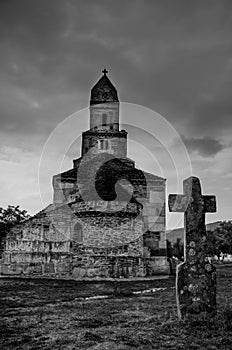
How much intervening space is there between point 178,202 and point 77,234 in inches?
730

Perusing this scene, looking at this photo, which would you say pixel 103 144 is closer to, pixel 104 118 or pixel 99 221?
pixel 104 118

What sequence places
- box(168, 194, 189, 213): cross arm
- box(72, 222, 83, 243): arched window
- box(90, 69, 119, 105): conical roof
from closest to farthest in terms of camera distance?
box(168, 194, 189, 213): cross arm → box(72, 222, 83, 243): arched window → box(90, 69, 119, 105): conical roof

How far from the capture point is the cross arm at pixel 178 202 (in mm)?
8027

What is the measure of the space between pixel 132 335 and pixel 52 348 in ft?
4.79

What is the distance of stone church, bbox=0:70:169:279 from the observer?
2439cm

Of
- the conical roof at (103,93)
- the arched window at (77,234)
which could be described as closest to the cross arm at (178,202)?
the arched window at (77,234)

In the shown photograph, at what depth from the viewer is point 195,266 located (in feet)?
24.5

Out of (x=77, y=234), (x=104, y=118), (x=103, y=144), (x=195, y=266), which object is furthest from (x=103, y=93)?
(x=195, y=266)

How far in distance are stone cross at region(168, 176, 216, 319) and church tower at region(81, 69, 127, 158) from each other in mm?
28490

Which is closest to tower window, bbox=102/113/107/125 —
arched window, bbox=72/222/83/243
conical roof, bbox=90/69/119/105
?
conical roof, bbox=90/69/119/105

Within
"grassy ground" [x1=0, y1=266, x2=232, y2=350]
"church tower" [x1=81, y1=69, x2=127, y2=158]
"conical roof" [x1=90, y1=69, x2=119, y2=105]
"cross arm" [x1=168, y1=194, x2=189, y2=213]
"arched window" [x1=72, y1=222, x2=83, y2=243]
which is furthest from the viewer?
"conical roof" [x1=90, y1=69, x2=119, y2=105]

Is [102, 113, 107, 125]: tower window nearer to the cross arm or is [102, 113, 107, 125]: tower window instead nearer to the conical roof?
the conical roof

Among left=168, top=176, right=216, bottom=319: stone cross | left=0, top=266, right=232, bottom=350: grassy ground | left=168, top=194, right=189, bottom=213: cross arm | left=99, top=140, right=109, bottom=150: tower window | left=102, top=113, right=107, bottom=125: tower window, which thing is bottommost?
left=0, top=266, right=232, bottom=350: grassy ground

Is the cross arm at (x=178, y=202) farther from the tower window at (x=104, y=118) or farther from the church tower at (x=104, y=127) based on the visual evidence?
the tower window at (x=104, y=118)
